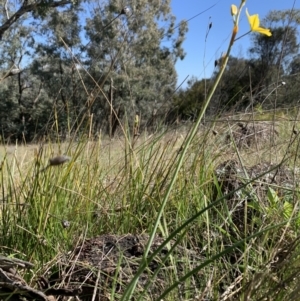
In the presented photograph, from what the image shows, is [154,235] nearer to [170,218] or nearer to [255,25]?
[255,25]

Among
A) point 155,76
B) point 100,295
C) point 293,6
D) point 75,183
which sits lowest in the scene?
point 100,295

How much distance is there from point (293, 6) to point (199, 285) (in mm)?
847

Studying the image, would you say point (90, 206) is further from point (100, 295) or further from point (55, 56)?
point (55, 56)

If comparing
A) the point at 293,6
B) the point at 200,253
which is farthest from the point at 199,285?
the point at 293,6

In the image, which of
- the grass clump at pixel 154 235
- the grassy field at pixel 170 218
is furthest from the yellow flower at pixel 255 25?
the grassy field at pixel 170 218

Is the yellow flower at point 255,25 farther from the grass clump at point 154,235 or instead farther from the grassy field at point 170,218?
the grassy field at point 170,218

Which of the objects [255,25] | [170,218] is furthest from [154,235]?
[170,218]

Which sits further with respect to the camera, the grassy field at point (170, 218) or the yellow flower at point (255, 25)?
the grassy field at point (170, 218)

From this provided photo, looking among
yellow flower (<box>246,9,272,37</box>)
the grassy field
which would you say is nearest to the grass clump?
the grassy field

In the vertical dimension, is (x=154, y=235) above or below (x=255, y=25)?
below

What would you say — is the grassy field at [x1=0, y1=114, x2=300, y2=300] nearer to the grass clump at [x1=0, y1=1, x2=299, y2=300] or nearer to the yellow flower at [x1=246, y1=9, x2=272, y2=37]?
the grass clump at [x1=0, y1=1, x2=299, y2=300]

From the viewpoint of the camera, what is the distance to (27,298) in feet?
2.52

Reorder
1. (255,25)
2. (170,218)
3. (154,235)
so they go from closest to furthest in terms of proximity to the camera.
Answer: (255,25) < (154,235) < (170,218)

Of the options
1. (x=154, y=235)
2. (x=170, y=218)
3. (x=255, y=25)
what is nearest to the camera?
(x=255, y=25)
